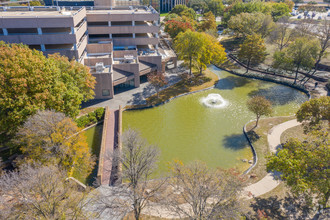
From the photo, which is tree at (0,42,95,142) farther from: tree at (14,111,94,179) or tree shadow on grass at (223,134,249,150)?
tree shadow on grass at (223,134,249,150)

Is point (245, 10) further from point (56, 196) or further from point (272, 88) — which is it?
point (56, 196)

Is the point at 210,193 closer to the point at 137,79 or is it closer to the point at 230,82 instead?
the point at 137,79

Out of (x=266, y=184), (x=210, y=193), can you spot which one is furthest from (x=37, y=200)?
(x=266, y=184)

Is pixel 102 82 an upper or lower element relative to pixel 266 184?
upper

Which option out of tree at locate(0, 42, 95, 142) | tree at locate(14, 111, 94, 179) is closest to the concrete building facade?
tree at locate(0, 42, 95, 142)

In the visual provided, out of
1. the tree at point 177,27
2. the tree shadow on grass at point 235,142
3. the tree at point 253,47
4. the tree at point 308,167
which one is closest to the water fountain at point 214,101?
the tree shadow on grass at point 235,142
